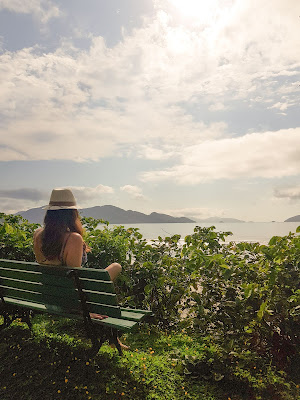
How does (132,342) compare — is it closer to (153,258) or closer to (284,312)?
(153,258)

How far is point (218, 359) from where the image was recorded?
141 inches

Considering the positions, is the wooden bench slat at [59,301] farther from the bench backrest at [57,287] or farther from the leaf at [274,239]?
the leaf at [274,239]

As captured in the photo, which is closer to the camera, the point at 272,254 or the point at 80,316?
→ the point at 80,316

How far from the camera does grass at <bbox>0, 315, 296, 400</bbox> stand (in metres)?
3.25

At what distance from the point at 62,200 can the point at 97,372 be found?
1.92 meters

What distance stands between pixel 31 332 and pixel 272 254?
3.36 m

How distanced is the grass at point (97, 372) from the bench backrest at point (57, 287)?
0.55m

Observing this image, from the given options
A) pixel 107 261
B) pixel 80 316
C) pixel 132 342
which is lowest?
pixel 132 342

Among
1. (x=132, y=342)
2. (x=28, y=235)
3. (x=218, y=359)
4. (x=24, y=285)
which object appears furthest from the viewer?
(x=28, y=235)

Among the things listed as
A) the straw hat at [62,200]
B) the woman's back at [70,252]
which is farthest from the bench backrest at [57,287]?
the straw hat at [62,200]

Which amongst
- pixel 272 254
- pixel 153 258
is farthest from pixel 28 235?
pixel 272 254

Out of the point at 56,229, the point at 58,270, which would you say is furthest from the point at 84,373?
the point at 56,229

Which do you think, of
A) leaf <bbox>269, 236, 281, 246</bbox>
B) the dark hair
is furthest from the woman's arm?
leaf <bbox>269, 236, 281, 246</bbox>

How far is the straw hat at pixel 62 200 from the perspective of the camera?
393cm
